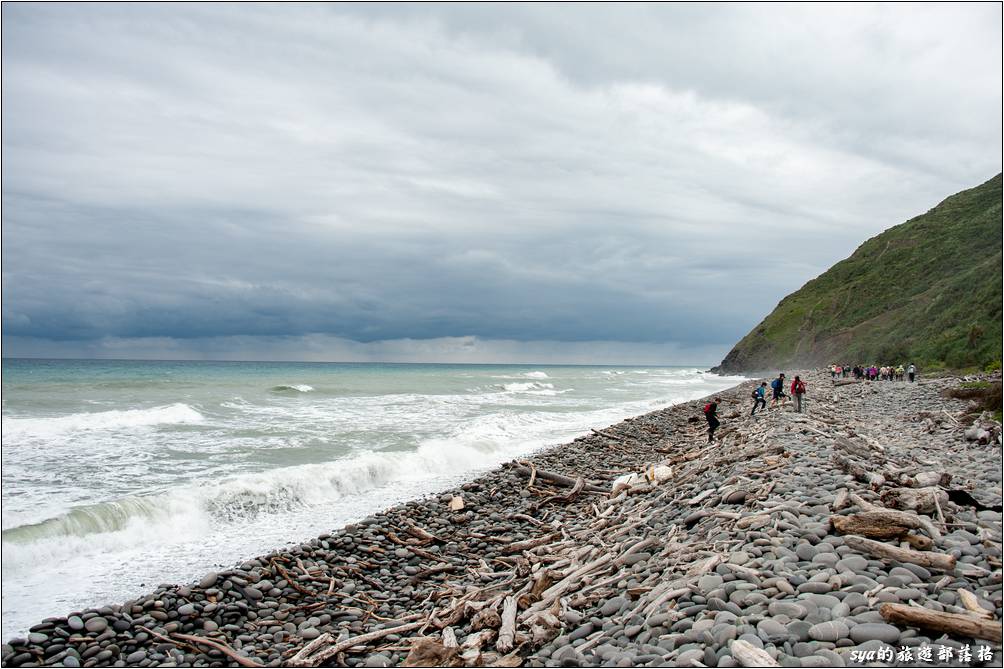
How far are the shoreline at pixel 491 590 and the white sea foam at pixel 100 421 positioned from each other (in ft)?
61.0

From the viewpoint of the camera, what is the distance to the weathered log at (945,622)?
4.28 metres

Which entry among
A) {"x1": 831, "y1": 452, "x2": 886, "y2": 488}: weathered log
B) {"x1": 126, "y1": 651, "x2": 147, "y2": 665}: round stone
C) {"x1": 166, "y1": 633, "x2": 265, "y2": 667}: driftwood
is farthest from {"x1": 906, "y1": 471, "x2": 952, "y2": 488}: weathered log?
{"x1": 126, "y1": 651, "x2": 147, "y2": 665}: round stone

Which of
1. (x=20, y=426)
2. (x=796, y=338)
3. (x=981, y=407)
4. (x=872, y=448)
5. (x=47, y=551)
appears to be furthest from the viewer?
(x=796, y=338)

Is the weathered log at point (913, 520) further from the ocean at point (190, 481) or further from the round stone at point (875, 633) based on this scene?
the ocean at point (190, 481)

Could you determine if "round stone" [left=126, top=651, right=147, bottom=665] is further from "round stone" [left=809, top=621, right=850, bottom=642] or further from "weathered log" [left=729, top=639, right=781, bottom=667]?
"round stone" [left=809, top=621, right=850, bottom=642]

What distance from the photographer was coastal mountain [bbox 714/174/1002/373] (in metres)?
47.0

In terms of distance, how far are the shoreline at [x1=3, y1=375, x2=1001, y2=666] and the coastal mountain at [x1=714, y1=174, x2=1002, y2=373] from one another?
34134 mm

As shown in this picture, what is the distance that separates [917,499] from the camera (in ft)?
23.6

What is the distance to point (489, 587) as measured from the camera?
799 cm

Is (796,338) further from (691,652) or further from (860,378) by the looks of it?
(691,652)

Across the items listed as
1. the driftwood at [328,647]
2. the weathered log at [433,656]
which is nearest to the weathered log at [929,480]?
the weathered log at [433,656]

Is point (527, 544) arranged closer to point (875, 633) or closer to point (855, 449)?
→ point (875, 633)

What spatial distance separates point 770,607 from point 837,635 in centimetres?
57

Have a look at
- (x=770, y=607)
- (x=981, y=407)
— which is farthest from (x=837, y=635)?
(x=981, y=407)
